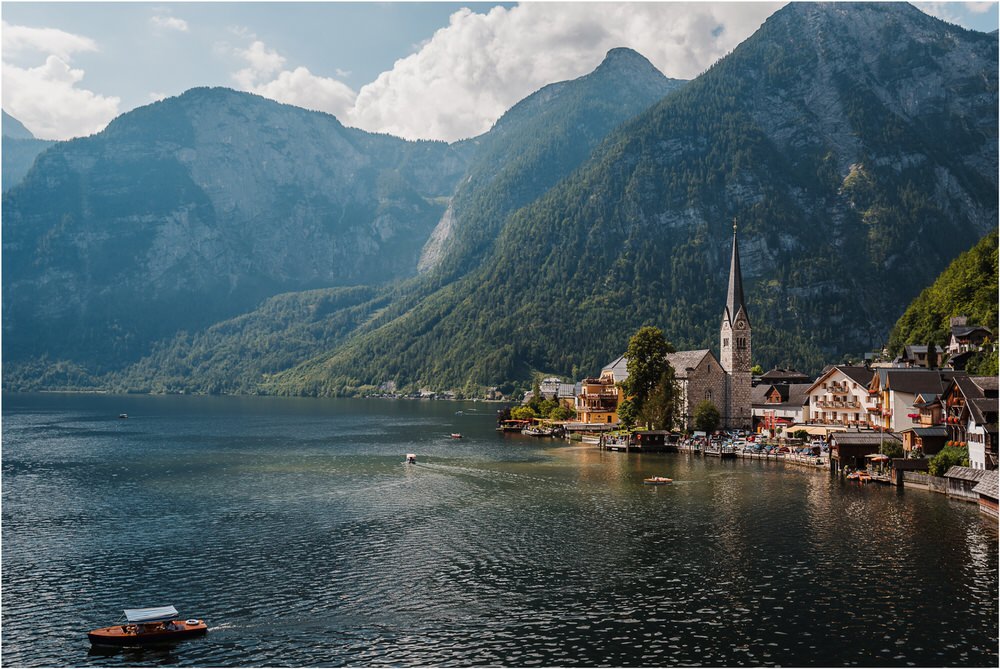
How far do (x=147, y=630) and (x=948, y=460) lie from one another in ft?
284

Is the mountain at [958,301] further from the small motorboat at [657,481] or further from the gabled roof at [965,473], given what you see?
the small motorboat at [657,481]

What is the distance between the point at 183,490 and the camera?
101 meters

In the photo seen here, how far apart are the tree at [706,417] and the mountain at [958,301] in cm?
4782

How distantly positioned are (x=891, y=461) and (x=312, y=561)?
71714 mm

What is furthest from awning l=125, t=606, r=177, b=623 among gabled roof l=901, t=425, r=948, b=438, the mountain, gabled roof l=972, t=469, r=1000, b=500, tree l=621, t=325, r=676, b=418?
the mountain

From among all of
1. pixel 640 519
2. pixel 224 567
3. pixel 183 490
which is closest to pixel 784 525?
pixel 640 519

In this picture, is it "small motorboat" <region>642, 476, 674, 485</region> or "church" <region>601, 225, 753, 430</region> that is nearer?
"small motorboat" <region>642, 476, 674, 485</region>

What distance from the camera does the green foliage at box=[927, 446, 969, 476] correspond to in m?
94.7

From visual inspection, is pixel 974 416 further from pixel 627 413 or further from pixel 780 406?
pixel 627 413

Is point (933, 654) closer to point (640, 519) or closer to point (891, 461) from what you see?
point (640, 519)

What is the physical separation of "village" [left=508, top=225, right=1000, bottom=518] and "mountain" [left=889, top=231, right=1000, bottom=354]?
4998 mm

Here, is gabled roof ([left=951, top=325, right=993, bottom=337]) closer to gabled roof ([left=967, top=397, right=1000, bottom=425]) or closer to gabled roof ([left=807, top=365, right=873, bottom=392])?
gabled roof ([left=807, top=365, right=873, bottom=392])

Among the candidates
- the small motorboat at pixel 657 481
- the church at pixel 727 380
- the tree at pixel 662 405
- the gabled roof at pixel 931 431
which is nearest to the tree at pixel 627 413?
the tree at pixel 662 405

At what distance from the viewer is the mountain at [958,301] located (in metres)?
161
